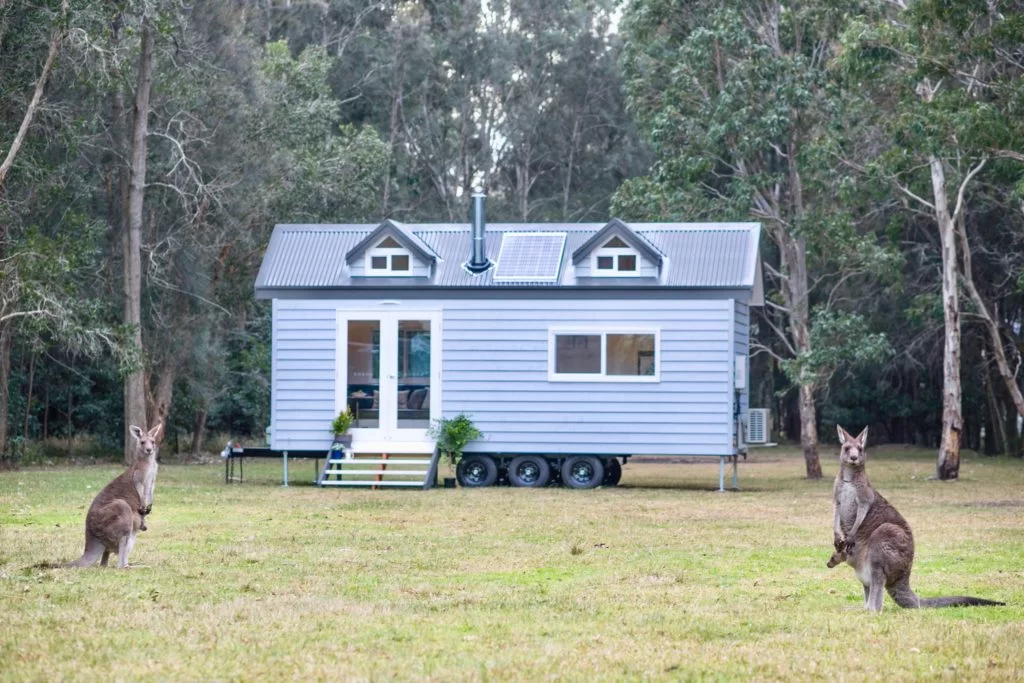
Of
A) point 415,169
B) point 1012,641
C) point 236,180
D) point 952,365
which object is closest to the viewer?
point 1012,641

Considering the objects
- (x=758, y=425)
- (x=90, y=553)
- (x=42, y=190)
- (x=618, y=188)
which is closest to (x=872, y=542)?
(x=90, y=553)

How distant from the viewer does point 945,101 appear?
70.3 feet

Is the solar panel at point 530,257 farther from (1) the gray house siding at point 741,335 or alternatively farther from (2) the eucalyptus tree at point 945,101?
(2) the eucalyptus tree at point 945,101

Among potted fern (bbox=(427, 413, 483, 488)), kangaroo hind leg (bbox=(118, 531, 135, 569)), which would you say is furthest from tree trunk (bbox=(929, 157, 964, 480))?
kangaroo hind leg (bbox=(118, 531, 135, 569))

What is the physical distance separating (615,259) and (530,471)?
3.55 meters

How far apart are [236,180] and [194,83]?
7.12 ft

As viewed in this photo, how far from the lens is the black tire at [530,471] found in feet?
78.9

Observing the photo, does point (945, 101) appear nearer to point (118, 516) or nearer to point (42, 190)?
point (118, 516)

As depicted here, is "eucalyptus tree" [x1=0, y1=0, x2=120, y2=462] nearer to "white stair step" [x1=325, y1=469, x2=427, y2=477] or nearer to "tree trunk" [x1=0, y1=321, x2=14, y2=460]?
"tree trunk" [x1=0, y1=321, x2=14, y2=460]

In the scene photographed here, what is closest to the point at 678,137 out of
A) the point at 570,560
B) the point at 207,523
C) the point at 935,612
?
the point at 207,523

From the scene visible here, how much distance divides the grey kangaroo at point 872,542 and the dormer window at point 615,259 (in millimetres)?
13833

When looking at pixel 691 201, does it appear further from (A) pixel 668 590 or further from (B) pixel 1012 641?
(B) pixel 1012 641

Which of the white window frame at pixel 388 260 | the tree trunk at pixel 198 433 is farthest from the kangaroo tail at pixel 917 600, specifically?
the tree trunk at pixel 198 433

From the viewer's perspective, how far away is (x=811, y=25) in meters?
29.1
